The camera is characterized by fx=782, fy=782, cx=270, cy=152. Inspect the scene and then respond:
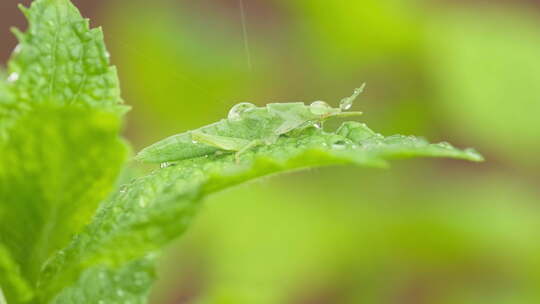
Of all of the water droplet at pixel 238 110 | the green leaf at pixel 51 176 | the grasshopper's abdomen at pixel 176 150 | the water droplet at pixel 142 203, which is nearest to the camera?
the green leaf at pixel 51 176

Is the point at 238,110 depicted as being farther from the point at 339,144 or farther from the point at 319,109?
the point at 339,144

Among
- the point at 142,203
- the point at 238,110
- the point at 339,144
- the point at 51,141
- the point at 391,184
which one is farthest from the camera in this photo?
the point at 391,184

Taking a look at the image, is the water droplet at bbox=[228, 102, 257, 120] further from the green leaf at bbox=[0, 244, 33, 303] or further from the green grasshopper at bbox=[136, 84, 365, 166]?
the green leaf at bbox=[0, 244, 33, 303]

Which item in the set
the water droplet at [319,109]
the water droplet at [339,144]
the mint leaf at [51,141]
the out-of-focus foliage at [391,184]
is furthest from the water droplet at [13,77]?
the out-of-focus foliage at [391,184]

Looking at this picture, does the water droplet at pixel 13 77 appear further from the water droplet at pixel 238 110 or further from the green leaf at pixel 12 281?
the water droplet at pixel 238 110

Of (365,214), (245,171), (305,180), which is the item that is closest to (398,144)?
(245,171)

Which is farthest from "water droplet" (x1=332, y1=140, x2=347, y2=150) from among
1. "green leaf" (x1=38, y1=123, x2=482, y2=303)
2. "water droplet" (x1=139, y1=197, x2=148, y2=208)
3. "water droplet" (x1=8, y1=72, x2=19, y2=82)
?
"water droplet" (x1=8, y1=72, x2=19, y2=82)

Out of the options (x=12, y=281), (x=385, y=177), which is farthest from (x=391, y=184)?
(x=12, y=281)
